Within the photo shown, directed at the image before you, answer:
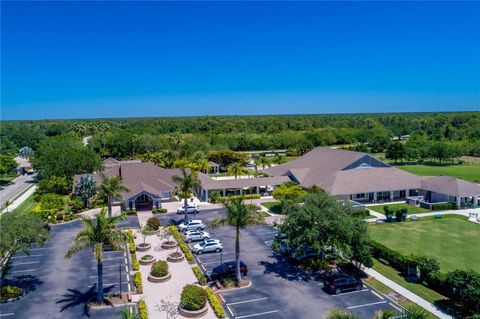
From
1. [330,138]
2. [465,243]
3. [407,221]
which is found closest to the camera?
[465,243]

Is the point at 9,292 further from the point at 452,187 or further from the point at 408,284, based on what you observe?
the point at 452,187

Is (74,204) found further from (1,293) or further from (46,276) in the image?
(1,293)

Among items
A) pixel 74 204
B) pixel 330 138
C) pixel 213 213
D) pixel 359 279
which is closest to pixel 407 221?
pixel 359 279

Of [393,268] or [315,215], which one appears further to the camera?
[393,268]

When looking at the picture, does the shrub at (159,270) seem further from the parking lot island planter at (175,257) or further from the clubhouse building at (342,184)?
the clubhouse building at (342,184)

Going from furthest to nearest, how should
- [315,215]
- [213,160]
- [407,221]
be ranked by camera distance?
[213,160] < [407,221] < [315,215]

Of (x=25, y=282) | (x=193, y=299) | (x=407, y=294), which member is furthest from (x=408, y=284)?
(x=25, y=282)
